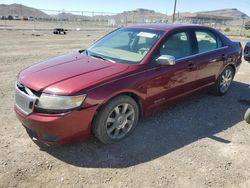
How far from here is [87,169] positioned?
309 centimetres

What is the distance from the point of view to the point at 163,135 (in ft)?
12.9

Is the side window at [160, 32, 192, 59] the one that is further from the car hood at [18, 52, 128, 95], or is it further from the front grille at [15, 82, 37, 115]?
the front grille at [15, 82, 37, 115]

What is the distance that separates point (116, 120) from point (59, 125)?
2.81ft

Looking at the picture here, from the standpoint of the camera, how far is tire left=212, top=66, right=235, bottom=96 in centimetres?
551

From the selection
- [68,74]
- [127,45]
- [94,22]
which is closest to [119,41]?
[127,45]

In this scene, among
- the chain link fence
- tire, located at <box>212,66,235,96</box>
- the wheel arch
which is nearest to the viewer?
the wheel arch

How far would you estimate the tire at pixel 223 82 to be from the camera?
5514mm

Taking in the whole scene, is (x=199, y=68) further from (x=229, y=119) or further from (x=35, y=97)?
(x=35, y=97)

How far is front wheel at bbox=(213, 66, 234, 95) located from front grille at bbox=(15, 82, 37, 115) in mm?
3840

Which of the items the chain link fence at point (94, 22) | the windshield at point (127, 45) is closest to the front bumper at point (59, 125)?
the windshield at point (127, 45)

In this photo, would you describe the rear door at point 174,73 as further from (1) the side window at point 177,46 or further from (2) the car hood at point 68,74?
(2) the car hood at point 68,74

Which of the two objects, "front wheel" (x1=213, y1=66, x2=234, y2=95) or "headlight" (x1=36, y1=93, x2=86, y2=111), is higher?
"headlight" (x1=36, y1=93, x2=86, y2=111)

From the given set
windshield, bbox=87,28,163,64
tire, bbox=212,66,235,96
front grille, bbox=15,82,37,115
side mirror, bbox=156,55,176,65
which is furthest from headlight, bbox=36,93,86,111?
tire, bbox=212,66,235,96

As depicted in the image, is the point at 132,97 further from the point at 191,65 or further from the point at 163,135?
the point at 191,65
